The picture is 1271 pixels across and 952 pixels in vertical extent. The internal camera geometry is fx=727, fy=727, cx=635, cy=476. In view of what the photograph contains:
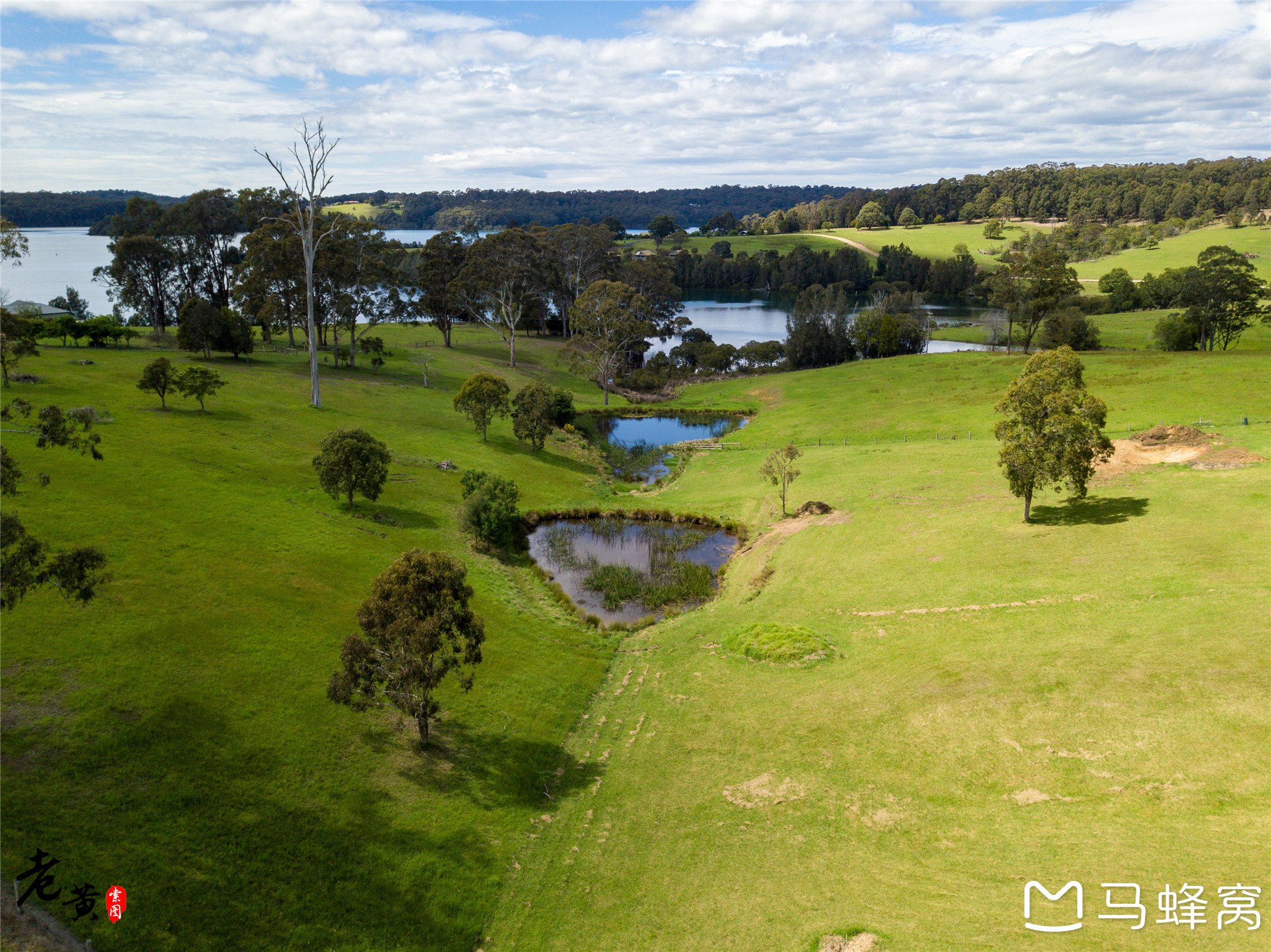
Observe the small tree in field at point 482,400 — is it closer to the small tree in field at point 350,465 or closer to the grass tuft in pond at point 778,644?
the small tree in field at point 350,465

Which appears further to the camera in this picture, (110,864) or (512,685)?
(512,685)

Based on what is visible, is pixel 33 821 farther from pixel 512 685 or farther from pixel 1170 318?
pixel 1170 318

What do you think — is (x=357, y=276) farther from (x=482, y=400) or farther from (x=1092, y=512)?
(x=1092, y=512)

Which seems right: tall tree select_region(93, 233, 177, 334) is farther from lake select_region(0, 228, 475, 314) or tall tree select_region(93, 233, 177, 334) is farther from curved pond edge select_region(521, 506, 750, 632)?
curved pond edge select_region(521, 506, 750, 632)

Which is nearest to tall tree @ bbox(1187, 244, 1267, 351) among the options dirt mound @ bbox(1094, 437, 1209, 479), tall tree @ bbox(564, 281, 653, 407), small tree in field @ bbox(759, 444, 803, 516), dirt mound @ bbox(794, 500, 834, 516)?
dirt mound @ bbox(1094, 437, 1209, 479)

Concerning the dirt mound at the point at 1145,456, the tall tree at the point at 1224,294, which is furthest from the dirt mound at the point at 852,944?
the tall tree at the point at 1224,294

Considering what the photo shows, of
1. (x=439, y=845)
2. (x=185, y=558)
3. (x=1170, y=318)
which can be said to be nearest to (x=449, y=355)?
(x=185, y=558)

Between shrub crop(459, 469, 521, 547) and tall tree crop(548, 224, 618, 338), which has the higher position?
tall tree crop(548, 224, 618, 338)
